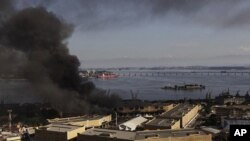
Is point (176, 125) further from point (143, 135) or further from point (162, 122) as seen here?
point (143, 135)

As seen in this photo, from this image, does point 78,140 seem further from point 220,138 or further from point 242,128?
point 242,128

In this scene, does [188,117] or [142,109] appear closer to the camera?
[188,117]

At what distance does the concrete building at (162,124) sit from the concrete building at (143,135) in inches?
78.5

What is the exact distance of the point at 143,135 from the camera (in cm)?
1484

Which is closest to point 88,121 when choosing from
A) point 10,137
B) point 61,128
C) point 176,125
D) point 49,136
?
point 61,128

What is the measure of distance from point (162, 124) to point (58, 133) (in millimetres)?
4974

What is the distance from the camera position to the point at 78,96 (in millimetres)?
25766

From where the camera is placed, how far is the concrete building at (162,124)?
18094 mm

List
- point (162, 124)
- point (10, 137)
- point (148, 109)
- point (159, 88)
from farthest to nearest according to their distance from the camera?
1. point (159, 88)
2. point (148, 109)
3. point (162, 124)
4. point (10, 137)

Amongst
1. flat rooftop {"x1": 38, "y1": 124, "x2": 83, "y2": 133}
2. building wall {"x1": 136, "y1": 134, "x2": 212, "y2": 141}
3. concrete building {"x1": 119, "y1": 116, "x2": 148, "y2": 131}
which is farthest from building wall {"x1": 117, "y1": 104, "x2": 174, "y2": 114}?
building wall {"x1": 136, "y1": 134, "x2": 212, "y2": 141}

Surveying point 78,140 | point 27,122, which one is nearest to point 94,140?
point 78,140

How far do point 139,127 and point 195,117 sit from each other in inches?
303

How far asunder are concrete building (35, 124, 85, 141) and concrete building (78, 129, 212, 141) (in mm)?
577

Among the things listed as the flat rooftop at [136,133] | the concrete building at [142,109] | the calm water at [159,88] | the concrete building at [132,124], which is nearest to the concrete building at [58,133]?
the flat rooftop at [136,133]
